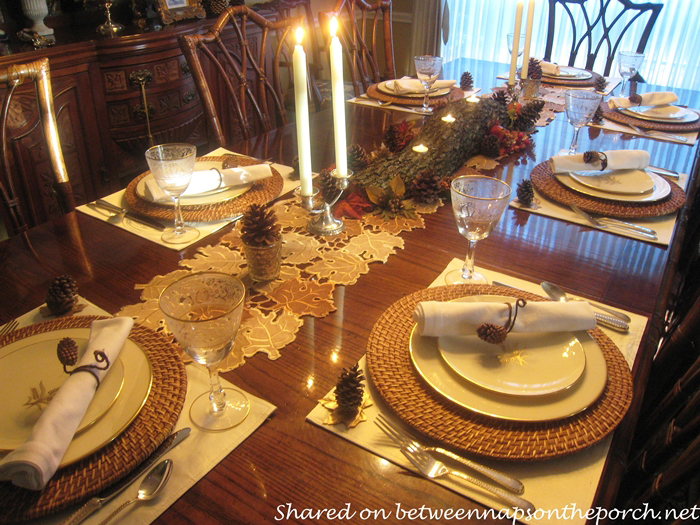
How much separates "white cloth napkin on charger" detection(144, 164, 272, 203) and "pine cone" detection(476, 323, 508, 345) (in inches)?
24.8

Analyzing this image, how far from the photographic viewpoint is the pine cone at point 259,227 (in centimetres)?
80

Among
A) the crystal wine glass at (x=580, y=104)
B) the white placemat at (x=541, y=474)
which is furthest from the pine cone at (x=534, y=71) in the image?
the white placemat at (x=541, y=474)

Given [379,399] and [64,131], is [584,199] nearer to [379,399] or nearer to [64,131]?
[379,399]

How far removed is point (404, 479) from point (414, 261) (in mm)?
440

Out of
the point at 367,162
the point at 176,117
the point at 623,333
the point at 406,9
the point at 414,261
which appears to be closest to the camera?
the point at 623,333

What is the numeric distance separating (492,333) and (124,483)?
0.43m

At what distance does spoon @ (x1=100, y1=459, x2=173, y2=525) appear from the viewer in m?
0.51

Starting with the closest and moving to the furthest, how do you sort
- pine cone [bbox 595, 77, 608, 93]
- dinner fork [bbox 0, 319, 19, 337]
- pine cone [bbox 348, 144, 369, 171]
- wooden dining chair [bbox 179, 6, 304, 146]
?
1. dinner fork [bbox 0, 319, 19, 337]
2. pine cone [bbox 348, 144, 369, 171]
3. wooden dining chair [bbox 179, 6, 304, 146]
4. pine cone [bbox 595, 77, 608, 93]

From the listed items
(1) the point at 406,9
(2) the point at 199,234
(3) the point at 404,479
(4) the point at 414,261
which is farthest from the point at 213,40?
(1) the point at 406,9

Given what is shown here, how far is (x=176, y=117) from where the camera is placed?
2.64 m

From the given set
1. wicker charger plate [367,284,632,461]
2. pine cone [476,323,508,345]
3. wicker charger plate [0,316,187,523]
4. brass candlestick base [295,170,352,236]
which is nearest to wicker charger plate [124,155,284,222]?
brass candlestick base [295,170,352,236]

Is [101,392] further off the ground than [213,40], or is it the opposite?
[213,40]

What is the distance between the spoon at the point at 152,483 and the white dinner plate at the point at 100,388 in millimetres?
54

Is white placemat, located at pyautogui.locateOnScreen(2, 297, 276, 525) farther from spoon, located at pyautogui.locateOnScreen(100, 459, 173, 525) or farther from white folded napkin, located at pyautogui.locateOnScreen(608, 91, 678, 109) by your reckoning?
white folded napkin, located at pyautogui.locateOnScreen(608, 91, 678, 109)
